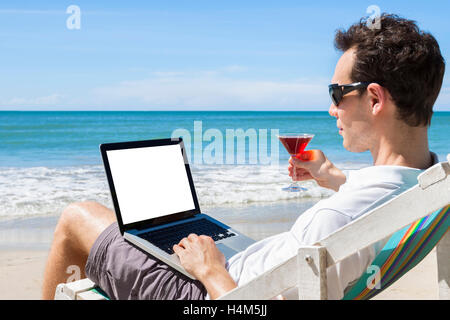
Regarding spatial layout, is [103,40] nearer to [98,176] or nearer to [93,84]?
[93,84]

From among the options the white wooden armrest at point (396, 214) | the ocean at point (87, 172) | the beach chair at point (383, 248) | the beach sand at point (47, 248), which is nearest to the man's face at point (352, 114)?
the beach chair at point (383, 248)

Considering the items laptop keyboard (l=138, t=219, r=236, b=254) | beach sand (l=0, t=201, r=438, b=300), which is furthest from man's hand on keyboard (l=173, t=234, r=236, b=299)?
beach sand (l=0, t=201, r=438, b=300)

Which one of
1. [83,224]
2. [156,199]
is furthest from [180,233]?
[83,224]

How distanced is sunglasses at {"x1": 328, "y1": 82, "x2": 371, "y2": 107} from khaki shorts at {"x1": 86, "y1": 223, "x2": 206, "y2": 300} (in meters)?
0.97

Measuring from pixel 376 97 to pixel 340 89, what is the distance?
0.49 ft

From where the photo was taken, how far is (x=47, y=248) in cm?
573

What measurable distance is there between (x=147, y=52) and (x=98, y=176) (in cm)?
4303

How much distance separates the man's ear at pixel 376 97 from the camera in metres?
1.86

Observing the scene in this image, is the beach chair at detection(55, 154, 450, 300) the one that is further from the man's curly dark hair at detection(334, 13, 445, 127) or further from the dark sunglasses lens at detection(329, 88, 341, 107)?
the dark sunglasses lens at detection(329, 88, 341, 107)

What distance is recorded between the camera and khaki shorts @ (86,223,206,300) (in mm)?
2074

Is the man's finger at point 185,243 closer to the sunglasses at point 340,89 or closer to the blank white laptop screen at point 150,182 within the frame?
the blank white laptop screen at point 150,182

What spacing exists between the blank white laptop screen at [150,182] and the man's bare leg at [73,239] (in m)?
0.17
